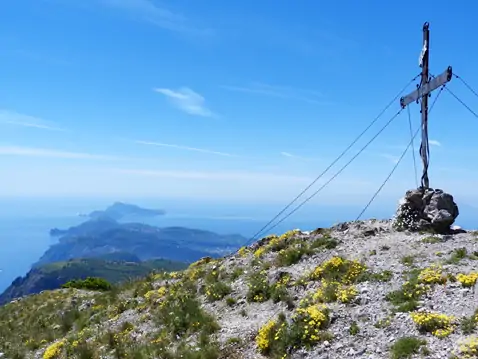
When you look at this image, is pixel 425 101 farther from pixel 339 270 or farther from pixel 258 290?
pixel 258 290

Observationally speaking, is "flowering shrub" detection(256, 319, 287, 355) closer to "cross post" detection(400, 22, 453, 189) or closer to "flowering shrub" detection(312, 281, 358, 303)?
"flowering shrub" detection(312, 281, 358, 303)

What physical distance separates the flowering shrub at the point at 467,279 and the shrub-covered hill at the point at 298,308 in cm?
6

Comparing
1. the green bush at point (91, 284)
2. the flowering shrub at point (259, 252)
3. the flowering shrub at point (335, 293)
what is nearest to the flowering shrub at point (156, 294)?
the flowering shrub at point (259, 252)

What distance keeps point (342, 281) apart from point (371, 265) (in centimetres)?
175

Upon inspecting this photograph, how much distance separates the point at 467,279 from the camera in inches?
502

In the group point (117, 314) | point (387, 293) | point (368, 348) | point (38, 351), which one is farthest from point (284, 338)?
point (38, 351)

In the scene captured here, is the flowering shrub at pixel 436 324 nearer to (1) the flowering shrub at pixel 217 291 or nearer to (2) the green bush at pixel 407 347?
(2) the green bush at pixel 407 347

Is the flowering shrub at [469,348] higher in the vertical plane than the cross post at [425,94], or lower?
lower

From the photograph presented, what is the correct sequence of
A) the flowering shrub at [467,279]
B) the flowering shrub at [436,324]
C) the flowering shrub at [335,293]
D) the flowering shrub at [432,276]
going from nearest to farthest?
the flowering shrub at [436,324], the flowering shrub at [467,279], the flowering shrub at [432,276], the flowering shrub at [335,293]

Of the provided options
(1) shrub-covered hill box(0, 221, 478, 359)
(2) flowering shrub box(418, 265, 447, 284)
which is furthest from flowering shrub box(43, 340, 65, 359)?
(2) flowering shrub box(418, 265, 447, 284)

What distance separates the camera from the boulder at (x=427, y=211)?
1911cm

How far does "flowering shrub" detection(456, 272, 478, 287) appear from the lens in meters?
12.6

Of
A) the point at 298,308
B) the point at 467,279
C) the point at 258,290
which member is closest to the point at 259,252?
the point at 258,290

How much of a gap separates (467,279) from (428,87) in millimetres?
9935
